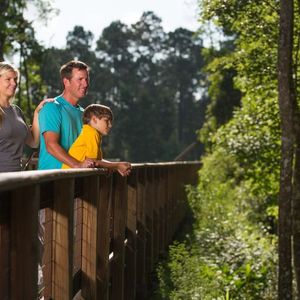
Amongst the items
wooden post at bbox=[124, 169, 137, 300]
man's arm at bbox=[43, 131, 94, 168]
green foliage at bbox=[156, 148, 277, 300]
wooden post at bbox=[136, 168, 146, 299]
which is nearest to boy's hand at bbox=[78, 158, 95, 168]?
man's arm at bbox=[43, 131, 94, 168]

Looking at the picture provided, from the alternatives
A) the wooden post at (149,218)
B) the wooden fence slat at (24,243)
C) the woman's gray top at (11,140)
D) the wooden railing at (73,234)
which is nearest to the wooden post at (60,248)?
the wooden railing at (73,234)

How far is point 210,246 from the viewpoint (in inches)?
516

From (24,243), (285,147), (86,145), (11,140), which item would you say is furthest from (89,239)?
(285,147)

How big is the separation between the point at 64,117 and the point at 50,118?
15 centimetres

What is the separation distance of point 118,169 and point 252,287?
6092 millimetres

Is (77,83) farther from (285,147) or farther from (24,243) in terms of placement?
(285,147)

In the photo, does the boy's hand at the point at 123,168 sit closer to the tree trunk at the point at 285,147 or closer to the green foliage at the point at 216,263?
the green foliage at the point at 216,263

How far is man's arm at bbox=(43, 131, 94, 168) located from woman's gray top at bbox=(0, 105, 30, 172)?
205mm

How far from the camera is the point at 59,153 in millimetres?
4902

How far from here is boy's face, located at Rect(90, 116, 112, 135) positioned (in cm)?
509

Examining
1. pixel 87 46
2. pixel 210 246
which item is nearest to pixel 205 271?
pixel 210 246

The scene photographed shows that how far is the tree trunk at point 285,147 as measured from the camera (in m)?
9.75

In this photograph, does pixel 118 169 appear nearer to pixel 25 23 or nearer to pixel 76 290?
pixel 76 290

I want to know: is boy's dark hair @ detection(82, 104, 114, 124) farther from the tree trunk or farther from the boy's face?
the tree trunk
